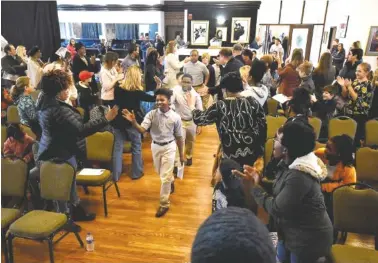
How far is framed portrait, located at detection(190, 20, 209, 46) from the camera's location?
1295 centimetres

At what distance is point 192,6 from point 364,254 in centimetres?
1231


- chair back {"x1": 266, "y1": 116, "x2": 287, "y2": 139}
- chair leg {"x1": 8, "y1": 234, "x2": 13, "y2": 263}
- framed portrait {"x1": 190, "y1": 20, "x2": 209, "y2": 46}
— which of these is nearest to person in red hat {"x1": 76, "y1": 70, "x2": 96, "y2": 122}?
chair leg {"x1": 8, "y1": 234, "x2": 13, "y2": 263}

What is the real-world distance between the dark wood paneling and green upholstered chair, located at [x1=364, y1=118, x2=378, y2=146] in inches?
368

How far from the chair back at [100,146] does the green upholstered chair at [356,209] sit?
2.57 metres

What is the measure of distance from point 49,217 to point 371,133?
398cm

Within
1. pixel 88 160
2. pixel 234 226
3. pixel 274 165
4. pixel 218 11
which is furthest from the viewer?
pixel 218 11

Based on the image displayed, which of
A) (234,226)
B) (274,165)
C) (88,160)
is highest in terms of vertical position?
(234,226)

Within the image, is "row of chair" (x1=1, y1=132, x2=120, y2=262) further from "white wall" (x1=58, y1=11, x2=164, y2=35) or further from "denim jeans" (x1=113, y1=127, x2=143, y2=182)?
"white wall" (x1=58, y1=11, x2=164, y2=35)

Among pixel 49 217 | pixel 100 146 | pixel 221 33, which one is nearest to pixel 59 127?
pixel 49 217

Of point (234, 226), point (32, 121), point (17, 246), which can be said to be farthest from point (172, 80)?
point (234, 226)

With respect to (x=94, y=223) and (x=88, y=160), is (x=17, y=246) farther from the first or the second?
(x=88, y=160)

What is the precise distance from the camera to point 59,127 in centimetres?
296

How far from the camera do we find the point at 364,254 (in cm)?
227

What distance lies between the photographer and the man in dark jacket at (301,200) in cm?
173
